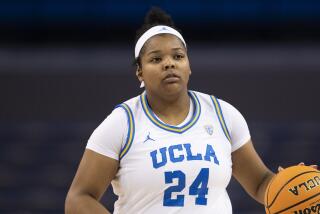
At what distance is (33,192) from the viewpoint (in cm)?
905

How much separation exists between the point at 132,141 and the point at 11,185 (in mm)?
5675

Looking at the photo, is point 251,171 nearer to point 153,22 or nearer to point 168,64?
point 168,64

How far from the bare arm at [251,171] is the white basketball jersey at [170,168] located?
0.67ft

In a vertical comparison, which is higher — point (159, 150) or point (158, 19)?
point (158, 19)

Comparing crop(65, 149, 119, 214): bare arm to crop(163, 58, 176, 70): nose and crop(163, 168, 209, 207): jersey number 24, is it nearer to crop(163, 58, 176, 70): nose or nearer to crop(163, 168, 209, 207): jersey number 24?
crop(163, 168, 209, 207): jersey number 24

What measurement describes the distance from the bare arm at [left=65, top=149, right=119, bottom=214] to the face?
433mm

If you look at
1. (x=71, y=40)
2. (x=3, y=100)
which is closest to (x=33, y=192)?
(x=3, y=100)

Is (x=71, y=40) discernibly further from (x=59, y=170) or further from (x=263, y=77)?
(x=263, y=77)

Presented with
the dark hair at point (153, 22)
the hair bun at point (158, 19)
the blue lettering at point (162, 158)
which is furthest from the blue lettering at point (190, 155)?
the hair bun at point (158, 19)

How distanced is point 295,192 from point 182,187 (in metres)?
0.54

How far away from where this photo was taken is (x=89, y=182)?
3734 millimetres

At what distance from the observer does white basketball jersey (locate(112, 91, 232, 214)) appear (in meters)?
3.70

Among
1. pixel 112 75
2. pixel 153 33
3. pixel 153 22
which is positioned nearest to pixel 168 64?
pixel 153 33

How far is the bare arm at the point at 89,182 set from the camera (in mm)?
3717
